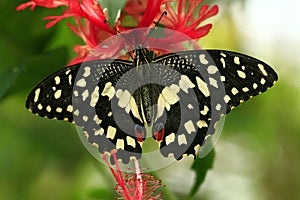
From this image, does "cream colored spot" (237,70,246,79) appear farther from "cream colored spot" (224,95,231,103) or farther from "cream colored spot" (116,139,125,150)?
"cream colored spot" (116,139,125,150)

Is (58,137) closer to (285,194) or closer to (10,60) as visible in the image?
(10,60)

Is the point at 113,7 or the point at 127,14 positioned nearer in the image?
the point at 113,7

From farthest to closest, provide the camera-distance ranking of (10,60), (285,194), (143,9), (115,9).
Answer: (285,194) < (10,60) < (143,9) < (115,9)

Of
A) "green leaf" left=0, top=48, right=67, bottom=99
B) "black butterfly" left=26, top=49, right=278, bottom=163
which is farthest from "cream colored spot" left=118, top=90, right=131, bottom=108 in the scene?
"green leaf" left=0, top=48, right=67, bottom=99

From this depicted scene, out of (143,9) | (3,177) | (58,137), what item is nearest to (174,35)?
(143,9)

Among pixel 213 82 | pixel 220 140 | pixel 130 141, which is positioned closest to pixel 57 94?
pixel 130 141

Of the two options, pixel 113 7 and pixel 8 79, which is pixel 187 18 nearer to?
pixel 113 7

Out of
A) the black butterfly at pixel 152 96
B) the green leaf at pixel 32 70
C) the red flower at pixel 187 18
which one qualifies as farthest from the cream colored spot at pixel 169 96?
the green leaf at pixel 32 70
